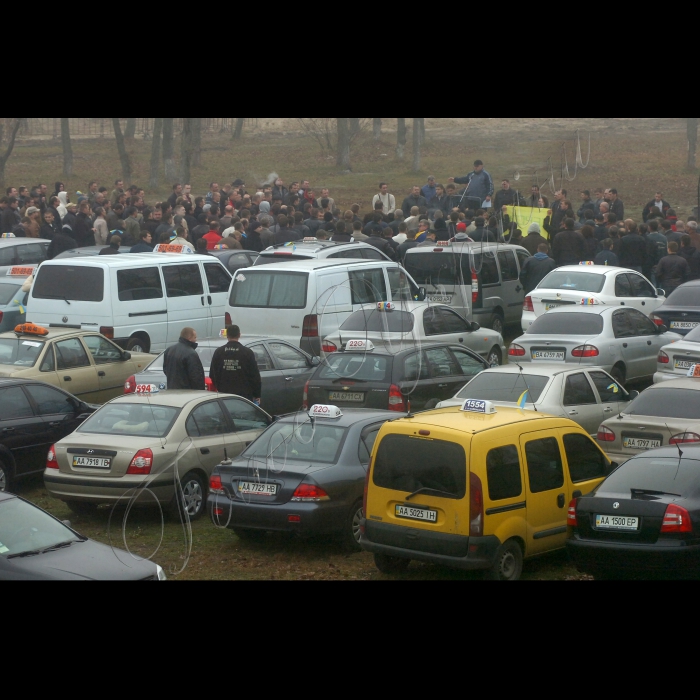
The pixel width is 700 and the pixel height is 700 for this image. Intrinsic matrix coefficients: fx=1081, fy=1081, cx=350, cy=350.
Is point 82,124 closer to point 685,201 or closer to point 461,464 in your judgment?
point 685,201

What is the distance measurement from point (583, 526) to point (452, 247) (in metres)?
11.5

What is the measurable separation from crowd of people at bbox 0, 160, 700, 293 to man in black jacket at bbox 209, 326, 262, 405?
7.53 metres

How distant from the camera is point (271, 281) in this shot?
17250mm

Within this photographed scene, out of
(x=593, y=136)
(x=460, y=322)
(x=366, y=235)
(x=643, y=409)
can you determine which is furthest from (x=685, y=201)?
(x=643, y=409)

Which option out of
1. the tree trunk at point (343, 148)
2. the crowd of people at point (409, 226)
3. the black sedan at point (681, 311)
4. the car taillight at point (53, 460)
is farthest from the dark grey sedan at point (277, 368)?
the tree trunk at point (343, 148)

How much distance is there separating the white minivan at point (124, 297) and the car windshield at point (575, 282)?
20.2 ft

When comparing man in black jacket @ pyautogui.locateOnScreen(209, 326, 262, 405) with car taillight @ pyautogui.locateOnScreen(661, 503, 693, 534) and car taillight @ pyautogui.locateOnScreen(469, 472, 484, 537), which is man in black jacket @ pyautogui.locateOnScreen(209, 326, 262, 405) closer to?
car taillight @ pyautogui.locateOnScreen(469, 472, 484, 537)

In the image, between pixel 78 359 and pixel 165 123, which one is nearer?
pixel 78 359

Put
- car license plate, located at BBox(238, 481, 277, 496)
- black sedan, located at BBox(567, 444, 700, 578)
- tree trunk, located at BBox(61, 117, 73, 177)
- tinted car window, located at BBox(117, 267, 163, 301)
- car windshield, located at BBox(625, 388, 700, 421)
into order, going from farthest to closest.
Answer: tree trunk, located at BBox(61, 117, 73, 177) < tinted car window, located at BBox(117, 267, 163, 301) < car windshield, located at BBox(625, 388, 700, 421) < car license plate, located at BBox(238, 481, 277, 496) < black sedan, located at BBox(567, 444, 700, 578)

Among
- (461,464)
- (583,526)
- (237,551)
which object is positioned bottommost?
(237,551)

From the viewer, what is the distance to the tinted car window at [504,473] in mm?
8812

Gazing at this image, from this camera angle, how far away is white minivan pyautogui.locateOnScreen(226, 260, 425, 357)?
55.4ft

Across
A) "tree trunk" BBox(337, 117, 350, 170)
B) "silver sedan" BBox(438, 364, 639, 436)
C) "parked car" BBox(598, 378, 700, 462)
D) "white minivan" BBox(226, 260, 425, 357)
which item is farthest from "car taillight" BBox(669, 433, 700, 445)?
"tree trunk" BBox(337, 117, 350, 170)

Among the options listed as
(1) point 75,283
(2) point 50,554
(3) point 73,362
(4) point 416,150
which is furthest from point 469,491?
(4) point 416,150
